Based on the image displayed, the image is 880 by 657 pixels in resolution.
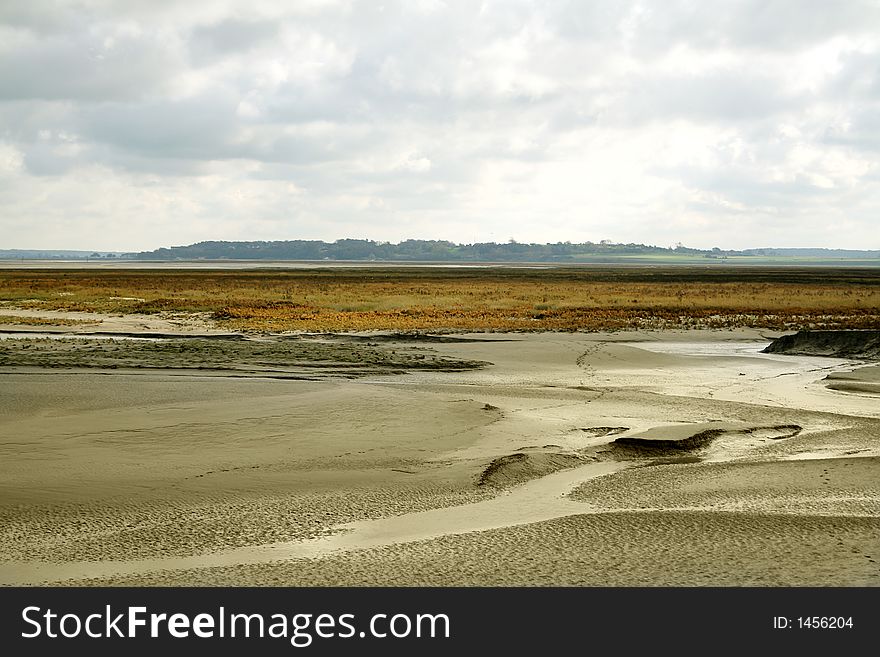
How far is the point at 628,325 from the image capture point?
35.1m

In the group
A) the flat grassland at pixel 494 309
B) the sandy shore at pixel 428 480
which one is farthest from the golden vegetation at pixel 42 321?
the sandy shore at pixel 428 480

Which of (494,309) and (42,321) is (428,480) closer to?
(42,321)

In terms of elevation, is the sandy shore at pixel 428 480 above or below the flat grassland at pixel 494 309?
below

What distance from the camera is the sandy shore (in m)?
7.34

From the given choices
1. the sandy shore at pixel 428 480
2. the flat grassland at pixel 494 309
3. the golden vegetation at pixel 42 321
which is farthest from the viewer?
the flat grassland at pixel 494 309

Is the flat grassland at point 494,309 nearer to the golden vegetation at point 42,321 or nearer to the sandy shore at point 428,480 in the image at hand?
the golden vegetation at point 42,321

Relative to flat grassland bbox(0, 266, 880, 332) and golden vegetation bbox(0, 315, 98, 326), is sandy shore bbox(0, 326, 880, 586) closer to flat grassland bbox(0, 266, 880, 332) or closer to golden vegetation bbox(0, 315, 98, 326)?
→ golden vegetation bbox(0, 315, 98, 326)

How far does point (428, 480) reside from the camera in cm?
→ 1035

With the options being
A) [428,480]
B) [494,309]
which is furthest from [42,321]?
[428,480]

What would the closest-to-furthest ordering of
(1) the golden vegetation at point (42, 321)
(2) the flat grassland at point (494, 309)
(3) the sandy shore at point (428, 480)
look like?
(3) the sandy shore at point (428, 480) → (1) the golden vegetation at point (42, 321) → (2) the flat grassland at point (494, 309)

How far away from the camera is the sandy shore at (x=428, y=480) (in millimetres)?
7344

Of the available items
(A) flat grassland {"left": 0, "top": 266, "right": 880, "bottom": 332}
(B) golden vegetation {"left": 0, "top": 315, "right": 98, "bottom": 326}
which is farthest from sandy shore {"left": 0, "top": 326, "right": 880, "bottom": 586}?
(A) flat grassland {"left": 0, "top": 266, "right": 880, "bottom": 332}
